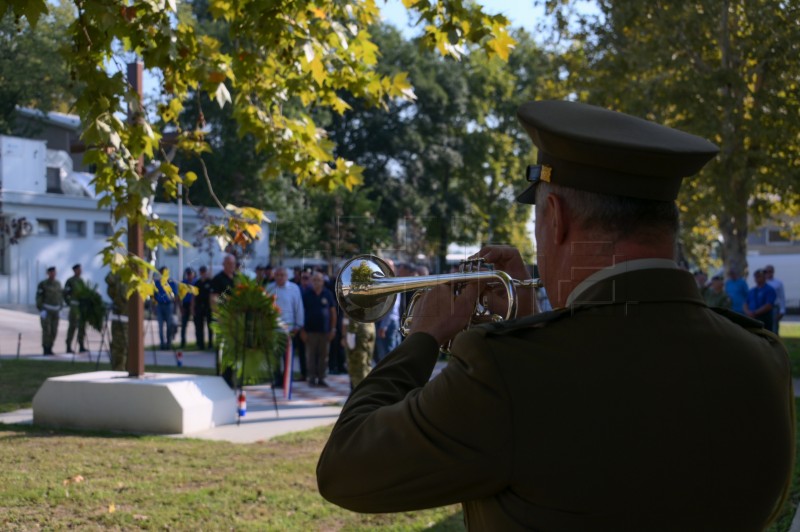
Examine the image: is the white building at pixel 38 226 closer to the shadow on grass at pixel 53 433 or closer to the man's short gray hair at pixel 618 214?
the shadow on grass at pixel 53 433

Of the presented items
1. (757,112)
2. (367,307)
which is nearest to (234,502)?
(367,307)

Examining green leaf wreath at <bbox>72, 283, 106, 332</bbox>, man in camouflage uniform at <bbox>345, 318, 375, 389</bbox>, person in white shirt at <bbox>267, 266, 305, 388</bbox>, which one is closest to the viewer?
man in camouflage uniform at <bbox>345, 318, 375, 389</bbox>

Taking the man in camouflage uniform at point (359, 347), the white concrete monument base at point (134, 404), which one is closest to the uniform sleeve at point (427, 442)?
the white concrete monument base at point (134, 404)

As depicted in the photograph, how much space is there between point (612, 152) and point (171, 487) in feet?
19.6

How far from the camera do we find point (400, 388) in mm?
1867

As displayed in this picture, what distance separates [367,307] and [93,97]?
3.04 m

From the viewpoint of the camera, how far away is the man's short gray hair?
178cm

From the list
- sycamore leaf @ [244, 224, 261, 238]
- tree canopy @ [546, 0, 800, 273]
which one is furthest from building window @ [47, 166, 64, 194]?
sycamore leaf @ [244, 224, 261, 238]

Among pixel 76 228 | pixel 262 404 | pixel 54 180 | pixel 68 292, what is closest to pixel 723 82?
pixel 262 404

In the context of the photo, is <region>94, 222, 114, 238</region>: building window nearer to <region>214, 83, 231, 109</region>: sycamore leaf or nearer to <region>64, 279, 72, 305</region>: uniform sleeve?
<region>64, 279, 72, 305</region>: uniform sleeve

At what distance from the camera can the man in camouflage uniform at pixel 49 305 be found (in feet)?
60.1

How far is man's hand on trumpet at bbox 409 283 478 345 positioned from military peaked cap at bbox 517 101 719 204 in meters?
0.39

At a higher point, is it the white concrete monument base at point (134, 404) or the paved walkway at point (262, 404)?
the white concrete monument base at point (134, 404)

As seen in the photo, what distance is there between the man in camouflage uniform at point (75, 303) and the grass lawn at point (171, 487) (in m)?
8.24
